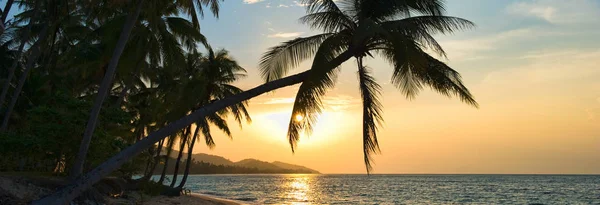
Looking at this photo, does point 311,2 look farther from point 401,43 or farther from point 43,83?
point 43,83

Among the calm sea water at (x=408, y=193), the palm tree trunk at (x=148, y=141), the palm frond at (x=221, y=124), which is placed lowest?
the calm sea water at (x=408, y=193)

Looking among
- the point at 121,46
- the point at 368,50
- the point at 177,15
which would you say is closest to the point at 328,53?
the point at 368,50

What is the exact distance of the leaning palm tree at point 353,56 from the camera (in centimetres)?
830

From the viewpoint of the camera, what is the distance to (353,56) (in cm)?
956

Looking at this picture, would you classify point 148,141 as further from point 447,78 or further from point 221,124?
point 221,124

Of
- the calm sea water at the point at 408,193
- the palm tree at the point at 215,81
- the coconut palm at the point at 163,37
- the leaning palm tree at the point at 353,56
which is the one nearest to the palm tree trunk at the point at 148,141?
the leaning palm tree at the point at 353,56

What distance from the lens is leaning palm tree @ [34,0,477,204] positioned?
8297mm

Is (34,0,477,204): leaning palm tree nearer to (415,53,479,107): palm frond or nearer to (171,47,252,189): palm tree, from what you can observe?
(415,53,479,107): palm frond

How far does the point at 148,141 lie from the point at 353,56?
4.78 m

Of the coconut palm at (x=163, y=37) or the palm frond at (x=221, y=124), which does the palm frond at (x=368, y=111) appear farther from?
the palm frond at (x=221, y=124)

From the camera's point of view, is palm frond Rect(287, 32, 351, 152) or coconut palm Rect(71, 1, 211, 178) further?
coconut palm Rect(71, 1, 211, 178)

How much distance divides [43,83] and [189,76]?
748cm

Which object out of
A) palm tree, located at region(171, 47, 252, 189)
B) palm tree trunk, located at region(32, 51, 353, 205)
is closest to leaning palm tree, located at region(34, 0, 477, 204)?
palm tree trunk, located at region(32, 51, 353, 205)

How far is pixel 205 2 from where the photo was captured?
1287 centimetres
